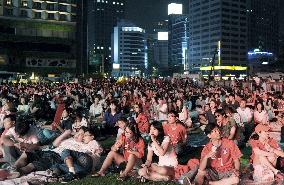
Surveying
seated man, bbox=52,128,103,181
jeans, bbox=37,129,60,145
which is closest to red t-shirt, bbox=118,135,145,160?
seated man, bbox=52,128,103,181

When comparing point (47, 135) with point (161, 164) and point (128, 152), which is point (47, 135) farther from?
point (161, 164)

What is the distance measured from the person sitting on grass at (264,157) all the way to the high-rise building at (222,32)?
14799 centimetres

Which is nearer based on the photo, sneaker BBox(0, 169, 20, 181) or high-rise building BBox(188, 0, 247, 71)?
sneaker BBox(0, 169, 20, 181)

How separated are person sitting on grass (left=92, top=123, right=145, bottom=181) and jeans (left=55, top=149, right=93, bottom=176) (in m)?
0.29

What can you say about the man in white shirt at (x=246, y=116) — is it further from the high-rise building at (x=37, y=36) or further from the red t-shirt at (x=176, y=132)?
the high-rise building at (x=37, y=36)

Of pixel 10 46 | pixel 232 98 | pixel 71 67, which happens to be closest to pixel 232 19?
pixel 71 67

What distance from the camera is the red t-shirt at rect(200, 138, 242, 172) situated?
791 centimetres

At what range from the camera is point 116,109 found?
1584 centimetres

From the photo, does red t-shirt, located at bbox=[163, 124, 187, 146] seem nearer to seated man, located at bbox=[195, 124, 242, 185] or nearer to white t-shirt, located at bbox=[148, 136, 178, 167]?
white t-shirt, located at bbox=[148, 136, 178, 167]

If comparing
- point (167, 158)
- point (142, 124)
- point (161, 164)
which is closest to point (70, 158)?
point (161, 164)

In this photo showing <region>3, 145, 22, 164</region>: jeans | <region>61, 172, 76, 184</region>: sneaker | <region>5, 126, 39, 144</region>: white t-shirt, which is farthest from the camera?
<region>5, 126, 39, 144</region>: white t-shirt

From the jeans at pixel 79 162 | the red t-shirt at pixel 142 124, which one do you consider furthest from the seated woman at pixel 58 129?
the jeans at pixel 79 162

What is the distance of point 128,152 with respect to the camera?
9133 mm

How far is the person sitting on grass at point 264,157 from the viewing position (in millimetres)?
8094
